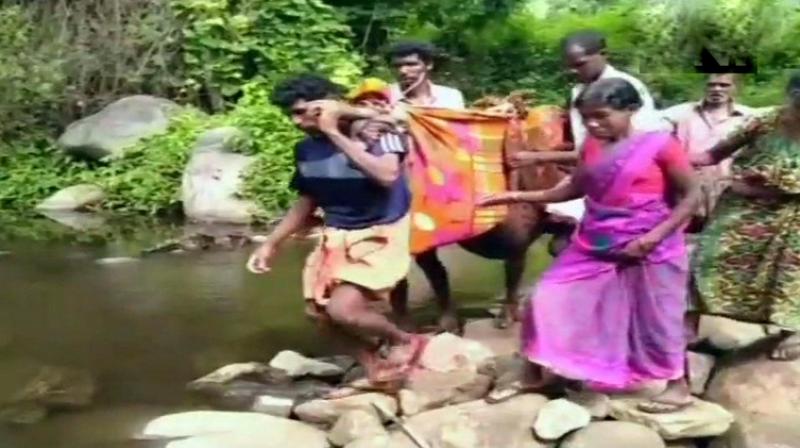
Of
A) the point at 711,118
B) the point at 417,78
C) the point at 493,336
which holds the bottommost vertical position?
the point at 493,336

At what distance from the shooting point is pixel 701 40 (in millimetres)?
14867

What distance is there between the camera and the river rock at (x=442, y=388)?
16.8ft

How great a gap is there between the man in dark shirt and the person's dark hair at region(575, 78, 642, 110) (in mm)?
847

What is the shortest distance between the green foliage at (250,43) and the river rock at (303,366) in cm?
864

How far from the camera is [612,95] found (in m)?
4.58

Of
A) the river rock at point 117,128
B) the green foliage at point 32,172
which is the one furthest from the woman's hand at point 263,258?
the river rock at point 117,128

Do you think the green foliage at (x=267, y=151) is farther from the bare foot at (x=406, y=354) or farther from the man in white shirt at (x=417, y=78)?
the bare foot at (x=406, y=354)

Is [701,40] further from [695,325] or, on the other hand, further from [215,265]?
[695,325]

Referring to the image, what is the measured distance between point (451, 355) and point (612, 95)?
136 cm

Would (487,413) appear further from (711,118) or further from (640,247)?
(711,118)

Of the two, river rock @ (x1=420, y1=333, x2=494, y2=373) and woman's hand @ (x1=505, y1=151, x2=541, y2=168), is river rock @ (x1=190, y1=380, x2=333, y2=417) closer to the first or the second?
river rock @ (x1=420, y1=333, x2=494, y2=373)

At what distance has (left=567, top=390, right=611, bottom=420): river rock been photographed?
4.82m

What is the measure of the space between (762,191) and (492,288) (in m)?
3.18

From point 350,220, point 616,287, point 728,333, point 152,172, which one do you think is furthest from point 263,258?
point 152,172
